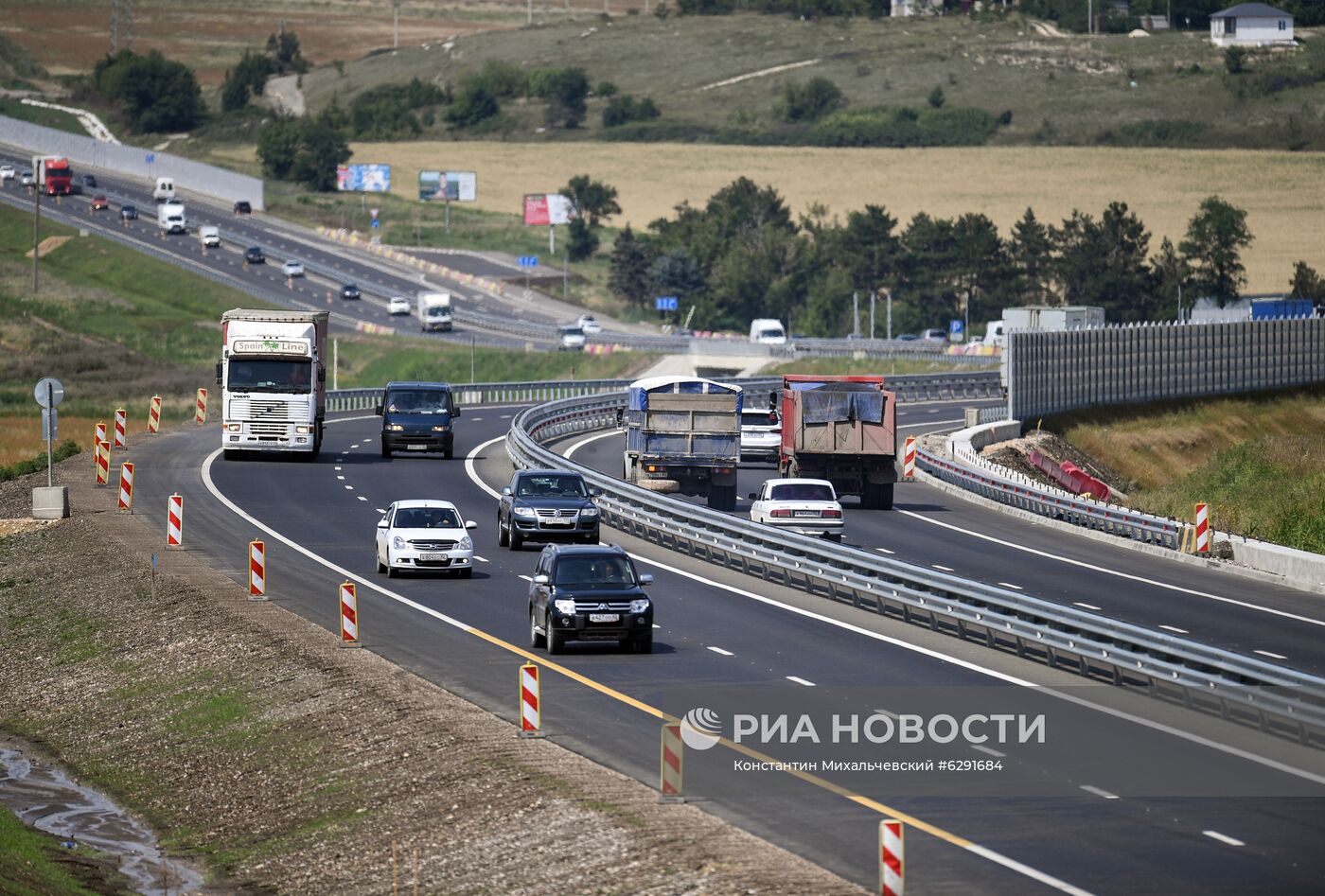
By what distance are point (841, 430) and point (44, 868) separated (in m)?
33.1

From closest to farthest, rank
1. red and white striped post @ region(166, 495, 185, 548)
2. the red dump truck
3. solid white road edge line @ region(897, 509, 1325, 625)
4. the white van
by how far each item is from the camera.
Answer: solid white road edge line @ region(897, 509, 1325, 625) < red and white striped post @ region(166, 495, 185, 548) < the red dump truck < the white van

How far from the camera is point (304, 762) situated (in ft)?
88.9

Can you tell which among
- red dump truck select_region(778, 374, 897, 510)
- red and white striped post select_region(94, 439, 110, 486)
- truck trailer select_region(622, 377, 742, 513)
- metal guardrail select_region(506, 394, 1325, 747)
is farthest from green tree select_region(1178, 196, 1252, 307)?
red and white striped post select_region(94, 439, 110, 486)

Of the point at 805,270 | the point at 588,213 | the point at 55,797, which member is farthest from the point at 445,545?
the point at 588,213

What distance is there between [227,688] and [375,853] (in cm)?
1015

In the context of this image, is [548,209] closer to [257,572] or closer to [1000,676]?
[257,572]

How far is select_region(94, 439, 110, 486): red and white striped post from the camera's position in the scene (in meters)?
55.1

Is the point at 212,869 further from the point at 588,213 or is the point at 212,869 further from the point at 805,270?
the point at 588,213

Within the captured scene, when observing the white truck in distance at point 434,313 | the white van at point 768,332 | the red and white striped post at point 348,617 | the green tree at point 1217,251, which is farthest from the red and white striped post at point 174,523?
the green tree at point 1217,251

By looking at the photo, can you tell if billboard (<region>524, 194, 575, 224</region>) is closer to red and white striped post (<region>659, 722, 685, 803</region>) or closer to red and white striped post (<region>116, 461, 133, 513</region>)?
red and white striped post (<region>116, 461, 133, 513</region>)

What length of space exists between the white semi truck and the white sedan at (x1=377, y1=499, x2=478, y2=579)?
19.0m

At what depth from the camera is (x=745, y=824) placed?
831 inches

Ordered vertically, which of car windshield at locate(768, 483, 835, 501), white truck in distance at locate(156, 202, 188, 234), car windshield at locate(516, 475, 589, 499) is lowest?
car windshield at locate(768, 483, 835, 501)

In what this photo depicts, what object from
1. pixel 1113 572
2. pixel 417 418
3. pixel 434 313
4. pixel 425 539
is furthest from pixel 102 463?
pixel 434 313
